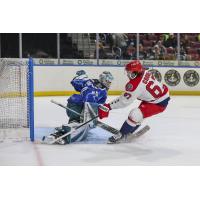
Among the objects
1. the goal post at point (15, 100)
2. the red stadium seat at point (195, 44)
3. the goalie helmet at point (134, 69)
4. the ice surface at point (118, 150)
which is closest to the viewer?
the ice surface at point (118, 150)

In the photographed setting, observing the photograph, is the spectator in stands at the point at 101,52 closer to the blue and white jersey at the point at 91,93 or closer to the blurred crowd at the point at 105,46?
the blurred crowd at the point at 105,46

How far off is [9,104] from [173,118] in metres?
2.31

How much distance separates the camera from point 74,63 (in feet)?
36.7

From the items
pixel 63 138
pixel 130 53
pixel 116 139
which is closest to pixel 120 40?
pixel 130 53

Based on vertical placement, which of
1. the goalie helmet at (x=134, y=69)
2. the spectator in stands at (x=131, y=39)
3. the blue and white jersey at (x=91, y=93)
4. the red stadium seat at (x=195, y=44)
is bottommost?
the blue and white jersey at (x=91, y=93)

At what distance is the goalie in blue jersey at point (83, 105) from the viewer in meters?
4.31

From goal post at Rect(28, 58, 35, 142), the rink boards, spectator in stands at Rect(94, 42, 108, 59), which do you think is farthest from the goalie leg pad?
spectator in stands at Rect(94, 42, 108, 59)

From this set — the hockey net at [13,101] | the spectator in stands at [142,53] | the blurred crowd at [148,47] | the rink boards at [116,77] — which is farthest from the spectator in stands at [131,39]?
the hockey net at [13,101]

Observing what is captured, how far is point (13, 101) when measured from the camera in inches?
220

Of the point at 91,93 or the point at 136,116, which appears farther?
the point at 91,93

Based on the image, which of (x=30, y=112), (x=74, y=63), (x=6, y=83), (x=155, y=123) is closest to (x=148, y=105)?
(x=30, y=112)

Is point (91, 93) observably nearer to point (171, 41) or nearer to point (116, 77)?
point (116, 77)

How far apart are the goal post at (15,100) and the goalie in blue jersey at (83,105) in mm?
398

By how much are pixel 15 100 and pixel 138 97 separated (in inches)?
80.1
